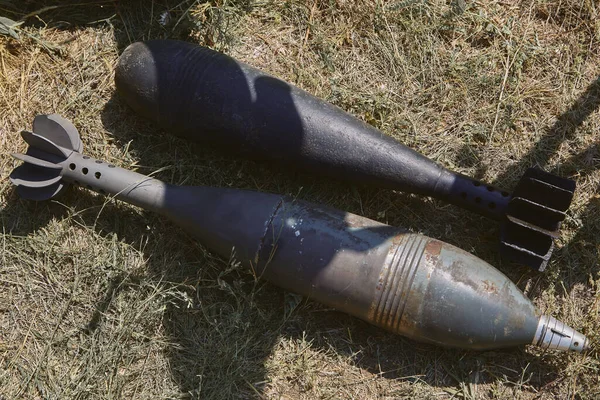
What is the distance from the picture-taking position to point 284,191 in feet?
9.91

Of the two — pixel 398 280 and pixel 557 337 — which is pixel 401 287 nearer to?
pixel 398 280

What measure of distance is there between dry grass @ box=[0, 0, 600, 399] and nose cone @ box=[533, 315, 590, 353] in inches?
6.7

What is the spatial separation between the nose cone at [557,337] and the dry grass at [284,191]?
0.17 meters

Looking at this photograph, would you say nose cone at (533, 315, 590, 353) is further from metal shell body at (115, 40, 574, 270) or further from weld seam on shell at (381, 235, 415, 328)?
weld seam on shell at (381, 235, 415, 328)

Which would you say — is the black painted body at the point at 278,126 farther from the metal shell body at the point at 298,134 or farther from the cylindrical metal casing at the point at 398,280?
the cylindrical metal casing at the point at 398,280

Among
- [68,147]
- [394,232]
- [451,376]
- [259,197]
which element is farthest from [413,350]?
[68,147]

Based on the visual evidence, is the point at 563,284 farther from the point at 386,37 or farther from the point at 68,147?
the point at 68,147

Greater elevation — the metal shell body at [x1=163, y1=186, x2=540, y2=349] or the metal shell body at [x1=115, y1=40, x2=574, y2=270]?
the metal shell body at [x1=115, y1=40, x2=574, y2=270]

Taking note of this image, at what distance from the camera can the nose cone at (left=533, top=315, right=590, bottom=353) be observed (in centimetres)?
262

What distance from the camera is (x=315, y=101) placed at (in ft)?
9.37

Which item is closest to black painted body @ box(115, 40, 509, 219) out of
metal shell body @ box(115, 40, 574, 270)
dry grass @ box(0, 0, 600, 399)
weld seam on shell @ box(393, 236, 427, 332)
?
metal shell body @ box(115, 40, 574, 270)

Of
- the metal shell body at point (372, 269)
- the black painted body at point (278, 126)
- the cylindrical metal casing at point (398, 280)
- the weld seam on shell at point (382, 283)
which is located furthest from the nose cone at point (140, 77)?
the weld seam on shell at point (382, 283)

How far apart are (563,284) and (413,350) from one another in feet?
2.40

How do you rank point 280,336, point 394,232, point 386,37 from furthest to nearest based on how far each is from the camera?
point 386,37 < point 280,336 < point 394,232
